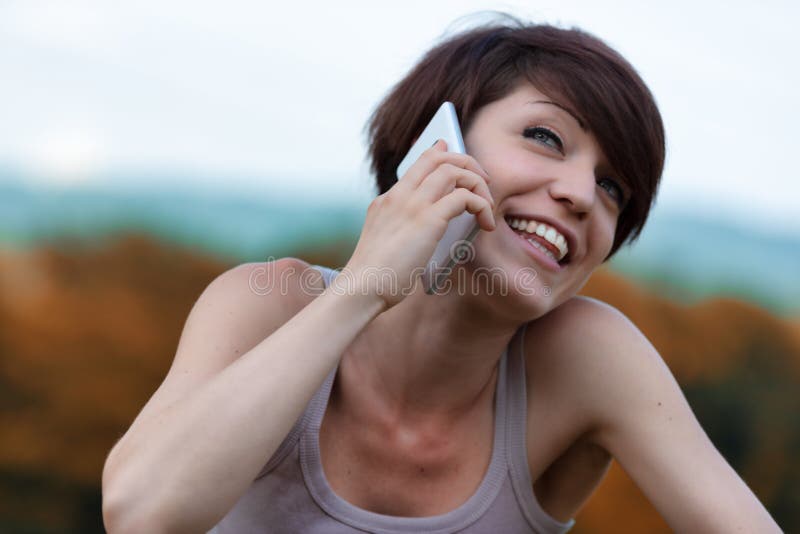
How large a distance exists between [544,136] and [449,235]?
288 mm

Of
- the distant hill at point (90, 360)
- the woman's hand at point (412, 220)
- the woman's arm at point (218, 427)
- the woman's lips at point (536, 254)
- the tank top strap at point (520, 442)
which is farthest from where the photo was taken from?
the distant hill at point (90, 360)

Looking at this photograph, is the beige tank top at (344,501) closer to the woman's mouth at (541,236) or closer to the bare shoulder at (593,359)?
the bare shoulder at (593,359)

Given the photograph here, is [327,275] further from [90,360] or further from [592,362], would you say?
[90,360]

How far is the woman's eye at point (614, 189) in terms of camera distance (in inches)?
68.7

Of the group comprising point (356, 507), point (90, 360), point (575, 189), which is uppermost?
point (575, 189)

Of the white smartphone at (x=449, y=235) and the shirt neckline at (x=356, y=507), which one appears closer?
the white smartphone at (x=449, y=235)

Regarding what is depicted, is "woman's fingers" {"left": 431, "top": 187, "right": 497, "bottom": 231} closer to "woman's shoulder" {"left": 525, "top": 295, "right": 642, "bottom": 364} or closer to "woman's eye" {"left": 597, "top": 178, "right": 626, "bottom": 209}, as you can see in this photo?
"woman's eye" {"left": 597, "top": 178, "right": 626, "bottom": 209}

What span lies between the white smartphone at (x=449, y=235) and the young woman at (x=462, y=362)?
36 millimetres

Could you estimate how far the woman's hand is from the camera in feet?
4.82

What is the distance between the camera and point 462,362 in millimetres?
1793

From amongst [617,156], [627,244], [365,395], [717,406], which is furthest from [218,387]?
[717,406]

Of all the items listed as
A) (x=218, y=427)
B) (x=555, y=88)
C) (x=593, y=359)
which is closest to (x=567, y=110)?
(x=555, y=88)

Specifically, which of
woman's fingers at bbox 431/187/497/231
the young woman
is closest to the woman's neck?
the young woman

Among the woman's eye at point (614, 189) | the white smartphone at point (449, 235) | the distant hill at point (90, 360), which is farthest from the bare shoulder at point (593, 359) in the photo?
the distant hill at point (90, 360)
